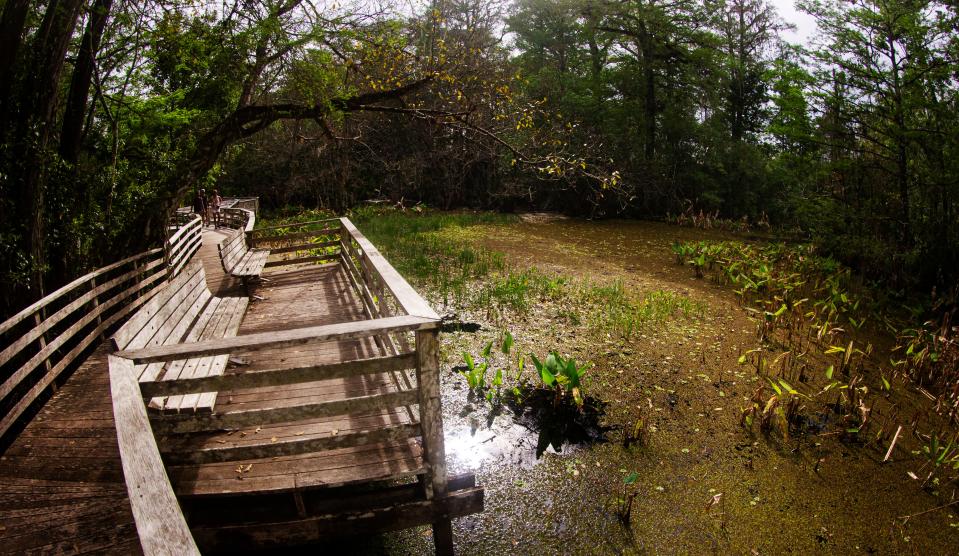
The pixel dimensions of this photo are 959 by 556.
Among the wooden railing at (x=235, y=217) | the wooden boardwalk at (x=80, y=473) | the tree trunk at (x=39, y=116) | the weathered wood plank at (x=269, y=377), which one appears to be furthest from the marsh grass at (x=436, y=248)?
the weathered wood plank at (x=269, y=377)

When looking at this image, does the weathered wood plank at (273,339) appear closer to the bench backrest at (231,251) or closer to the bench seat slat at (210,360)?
the bench seat slat at (210,360)

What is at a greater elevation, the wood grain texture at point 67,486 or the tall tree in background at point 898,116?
the tall tree in background at point 898,116

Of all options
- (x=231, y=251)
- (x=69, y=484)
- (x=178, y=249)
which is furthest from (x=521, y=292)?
(x=69, y=484)

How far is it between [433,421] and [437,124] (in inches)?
255

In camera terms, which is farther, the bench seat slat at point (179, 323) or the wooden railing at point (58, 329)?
the wooden railing at point (58, 329)

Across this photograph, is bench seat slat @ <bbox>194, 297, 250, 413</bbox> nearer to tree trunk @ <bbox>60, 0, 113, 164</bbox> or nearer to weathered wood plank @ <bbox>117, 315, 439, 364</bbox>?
weathered wood plank @ <bbox>117, 315, 439, 364</bbox>

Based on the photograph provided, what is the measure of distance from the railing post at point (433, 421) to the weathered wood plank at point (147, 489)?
4.65 ft

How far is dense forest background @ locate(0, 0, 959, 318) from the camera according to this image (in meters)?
6.18

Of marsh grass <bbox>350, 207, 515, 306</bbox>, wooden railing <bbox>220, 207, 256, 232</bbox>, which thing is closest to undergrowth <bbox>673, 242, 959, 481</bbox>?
marsh grass <bbox>350, 207, 515, 306</bbox>

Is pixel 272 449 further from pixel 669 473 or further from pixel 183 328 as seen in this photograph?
pixel 669 473

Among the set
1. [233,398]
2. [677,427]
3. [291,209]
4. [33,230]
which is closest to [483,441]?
[677,427]

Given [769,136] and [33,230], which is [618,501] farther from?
[769,136]

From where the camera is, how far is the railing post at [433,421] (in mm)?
3000

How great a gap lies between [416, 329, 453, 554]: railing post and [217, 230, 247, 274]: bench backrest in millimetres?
5950
